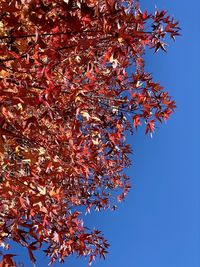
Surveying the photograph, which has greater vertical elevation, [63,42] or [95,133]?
[95,133]

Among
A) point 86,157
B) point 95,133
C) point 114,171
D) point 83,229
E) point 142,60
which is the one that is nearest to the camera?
point 86,157

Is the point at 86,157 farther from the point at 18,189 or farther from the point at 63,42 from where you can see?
the point at 63,42

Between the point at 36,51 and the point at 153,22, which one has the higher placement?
the point at 153,22

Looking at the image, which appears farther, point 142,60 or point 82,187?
point 82,187

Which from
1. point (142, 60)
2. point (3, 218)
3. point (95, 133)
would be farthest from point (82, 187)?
point (3, 218)

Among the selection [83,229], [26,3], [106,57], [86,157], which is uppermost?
[26,3]

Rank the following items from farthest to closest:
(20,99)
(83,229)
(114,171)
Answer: (114,171), (83,229), (20,99)

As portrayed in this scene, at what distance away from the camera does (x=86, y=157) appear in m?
4.27

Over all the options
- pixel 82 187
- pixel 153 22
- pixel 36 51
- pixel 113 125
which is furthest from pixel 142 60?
pixel 36 51

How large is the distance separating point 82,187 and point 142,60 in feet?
9.57

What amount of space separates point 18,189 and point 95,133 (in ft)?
7.00

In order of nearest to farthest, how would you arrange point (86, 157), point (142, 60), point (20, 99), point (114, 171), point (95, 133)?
1. point (20, 99)
2. point (86, 157)
3. point (95, 133)
4. point (142, 60)
5. point (114, 171)

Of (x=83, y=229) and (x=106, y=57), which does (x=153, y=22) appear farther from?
(x=83, y=229)

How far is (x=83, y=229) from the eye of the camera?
5.20m
